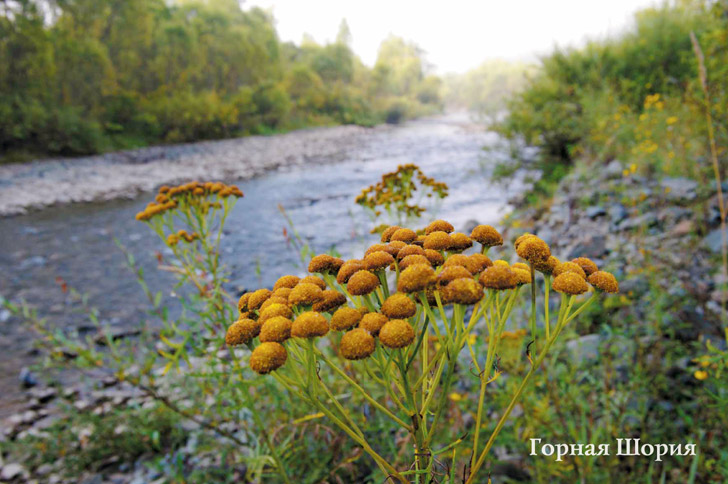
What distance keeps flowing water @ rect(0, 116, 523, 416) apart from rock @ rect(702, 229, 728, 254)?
7.14 feet

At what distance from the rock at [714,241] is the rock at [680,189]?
89 centimetres

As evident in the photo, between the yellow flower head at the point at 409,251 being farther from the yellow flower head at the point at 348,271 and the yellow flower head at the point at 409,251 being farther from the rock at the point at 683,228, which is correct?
the rock at the point at 683,228

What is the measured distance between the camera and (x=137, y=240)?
6.94 metres

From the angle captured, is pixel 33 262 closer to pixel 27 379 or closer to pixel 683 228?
pixel 27 379

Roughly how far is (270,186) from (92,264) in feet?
17.7

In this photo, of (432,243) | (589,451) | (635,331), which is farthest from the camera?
(635,331)

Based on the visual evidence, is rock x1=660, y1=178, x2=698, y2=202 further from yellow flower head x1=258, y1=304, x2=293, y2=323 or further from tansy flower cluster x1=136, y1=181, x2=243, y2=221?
yellow flower head x1=258, y1=304, x2=293, y2=323

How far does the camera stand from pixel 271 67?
97.8 ft

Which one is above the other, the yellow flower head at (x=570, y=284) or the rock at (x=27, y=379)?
the yellow flower head at (x=570, y=284)

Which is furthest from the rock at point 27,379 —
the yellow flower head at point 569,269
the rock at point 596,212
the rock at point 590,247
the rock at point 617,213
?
the rock at point 596,212

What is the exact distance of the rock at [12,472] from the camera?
2.33m

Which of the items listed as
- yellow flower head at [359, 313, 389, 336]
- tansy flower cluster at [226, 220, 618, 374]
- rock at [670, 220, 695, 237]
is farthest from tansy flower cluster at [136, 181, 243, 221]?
rock at [670, 220, 695, 237]

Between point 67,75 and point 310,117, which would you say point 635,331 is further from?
point 310,117

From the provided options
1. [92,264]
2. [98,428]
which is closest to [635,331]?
[98,428]
